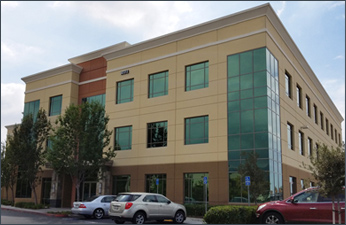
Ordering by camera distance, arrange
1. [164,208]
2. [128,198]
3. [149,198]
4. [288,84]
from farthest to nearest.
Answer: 1. [288,84]
2. [164,208]
3. [149,198]
4. [128,198]

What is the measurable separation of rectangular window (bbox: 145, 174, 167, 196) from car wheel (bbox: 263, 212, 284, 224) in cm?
1308

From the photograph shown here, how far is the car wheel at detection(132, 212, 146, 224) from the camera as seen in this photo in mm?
16758

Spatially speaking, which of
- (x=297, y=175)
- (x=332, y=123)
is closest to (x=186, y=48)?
(x=297, y=175)

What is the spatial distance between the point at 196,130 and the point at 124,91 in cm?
846

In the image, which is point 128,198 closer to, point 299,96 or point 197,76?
point 197,76

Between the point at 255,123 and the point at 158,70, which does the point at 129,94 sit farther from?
the point at 255,123

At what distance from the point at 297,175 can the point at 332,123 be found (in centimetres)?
2139

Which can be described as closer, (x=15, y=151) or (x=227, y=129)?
(x=227, y=129)

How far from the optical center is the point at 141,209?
17094mm

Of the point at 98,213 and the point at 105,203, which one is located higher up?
the point at 105,203

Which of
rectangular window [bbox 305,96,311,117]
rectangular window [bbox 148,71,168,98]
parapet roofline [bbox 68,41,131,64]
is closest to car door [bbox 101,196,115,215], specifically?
rectangular window [bbox 148,71,168,98]

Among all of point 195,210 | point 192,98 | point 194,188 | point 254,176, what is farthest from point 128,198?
point 192,98

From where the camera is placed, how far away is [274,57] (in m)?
26.6

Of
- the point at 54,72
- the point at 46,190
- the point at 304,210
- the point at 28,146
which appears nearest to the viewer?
the point at 304,210
